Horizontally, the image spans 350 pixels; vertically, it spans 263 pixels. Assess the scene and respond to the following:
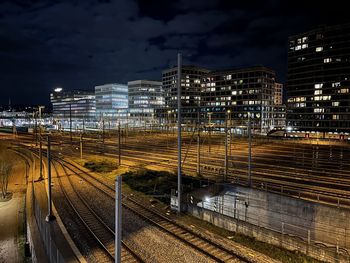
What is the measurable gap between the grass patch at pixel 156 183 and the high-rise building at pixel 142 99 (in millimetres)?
136164

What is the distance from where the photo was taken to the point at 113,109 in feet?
573

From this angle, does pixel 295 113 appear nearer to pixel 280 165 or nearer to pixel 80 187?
pixel 280 165

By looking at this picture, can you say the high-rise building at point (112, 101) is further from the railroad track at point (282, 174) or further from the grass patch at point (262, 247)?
the grass patch at point (262, 247)

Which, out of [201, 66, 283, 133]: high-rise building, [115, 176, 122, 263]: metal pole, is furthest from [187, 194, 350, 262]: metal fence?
[201, 66, 283, 133]: high-rise building

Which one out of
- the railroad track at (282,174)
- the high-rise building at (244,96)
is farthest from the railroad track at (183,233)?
the high-rise building at (244,96)

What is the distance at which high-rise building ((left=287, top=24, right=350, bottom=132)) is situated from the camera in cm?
9525

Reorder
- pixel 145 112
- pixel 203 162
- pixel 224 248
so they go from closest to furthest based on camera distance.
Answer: pixel 224 248 < pixel 203 162 < pixel 145 112

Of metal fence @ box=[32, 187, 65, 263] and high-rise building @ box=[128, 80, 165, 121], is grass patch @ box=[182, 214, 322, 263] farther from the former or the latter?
high-rise building @ box=[128, 80, 165, 121]

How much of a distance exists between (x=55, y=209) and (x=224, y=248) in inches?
514

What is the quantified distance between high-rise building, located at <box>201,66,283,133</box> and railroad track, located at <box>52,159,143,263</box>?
91903 mm

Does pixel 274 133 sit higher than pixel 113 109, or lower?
lower

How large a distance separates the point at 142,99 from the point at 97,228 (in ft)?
510

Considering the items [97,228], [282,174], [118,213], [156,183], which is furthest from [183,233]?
[282,174]

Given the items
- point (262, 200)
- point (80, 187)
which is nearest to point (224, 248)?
point (262, 200)
